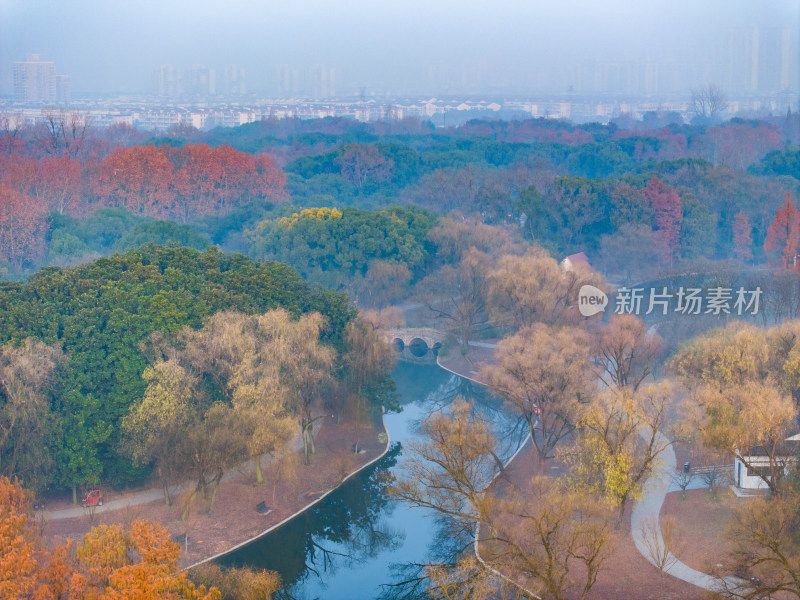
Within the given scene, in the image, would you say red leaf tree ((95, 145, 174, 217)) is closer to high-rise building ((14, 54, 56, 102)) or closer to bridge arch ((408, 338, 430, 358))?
bridge arch ((408, 338, 430, 358))

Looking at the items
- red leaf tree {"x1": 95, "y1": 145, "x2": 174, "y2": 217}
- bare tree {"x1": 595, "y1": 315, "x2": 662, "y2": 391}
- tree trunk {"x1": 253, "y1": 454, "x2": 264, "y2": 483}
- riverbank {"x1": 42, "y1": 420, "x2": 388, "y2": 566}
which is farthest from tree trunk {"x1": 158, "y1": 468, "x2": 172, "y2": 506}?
red leaf tree {"x1": 95, "y1": 145, "x2": 174, "y2": 217}

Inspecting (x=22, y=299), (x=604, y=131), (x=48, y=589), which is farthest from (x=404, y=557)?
(x=604, y=131)

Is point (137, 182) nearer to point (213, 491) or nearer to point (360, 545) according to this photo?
point (213, 491)

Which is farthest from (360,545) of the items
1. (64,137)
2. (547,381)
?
(64,137)

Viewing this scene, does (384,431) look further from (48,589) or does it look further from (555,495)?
(48,589)

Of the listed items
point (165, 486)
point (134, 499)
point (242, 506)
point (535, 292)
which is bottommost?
point (242, 506)

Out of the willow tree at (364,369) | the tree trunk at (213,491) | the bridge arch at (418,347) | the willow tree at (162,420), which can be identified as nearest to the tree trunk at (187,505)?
the tree trunk at (213,491)
